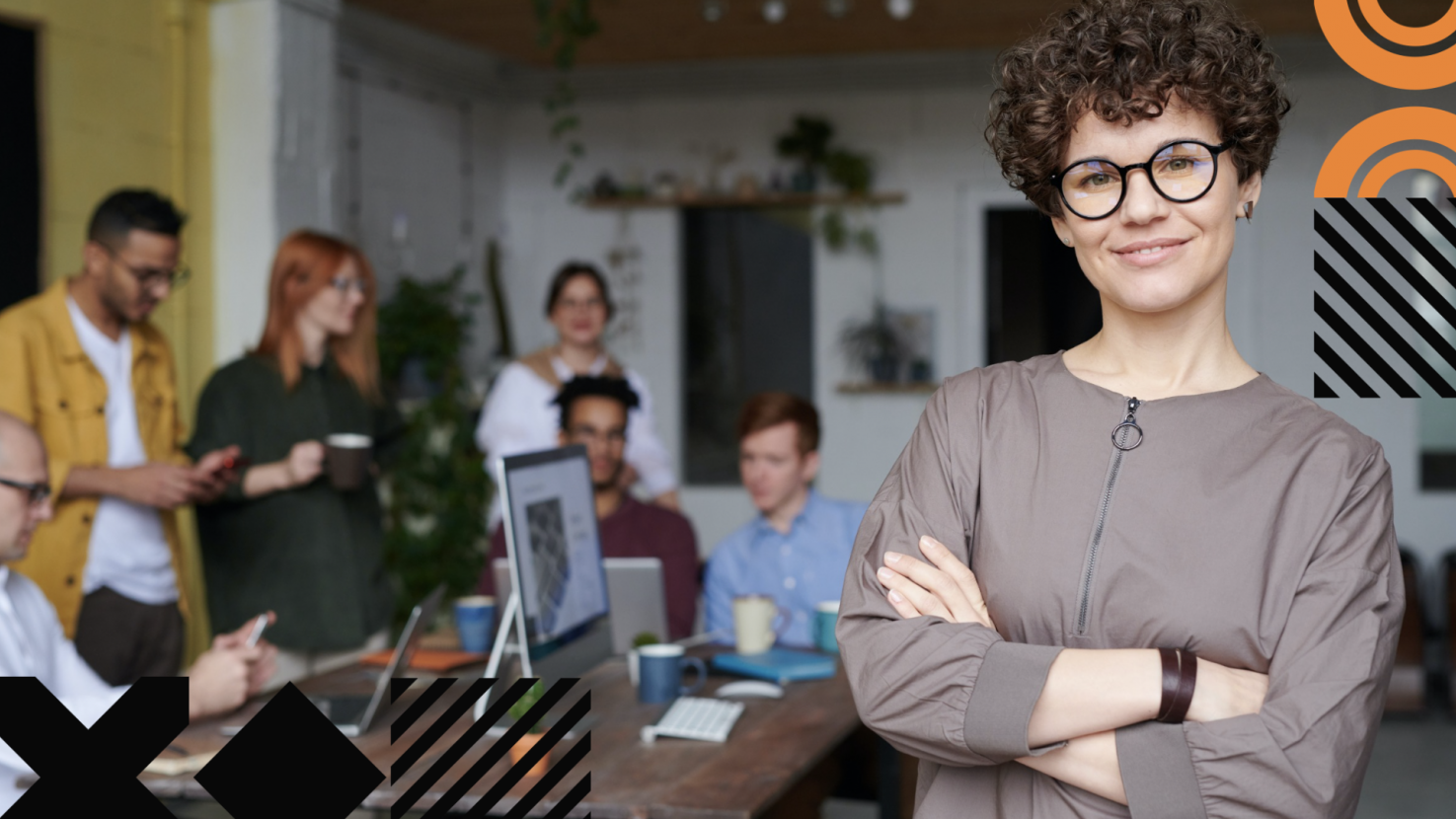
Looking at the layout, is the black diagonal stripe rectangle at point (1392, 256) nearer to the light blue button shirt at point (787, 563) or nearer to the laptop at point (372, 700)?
the laptop at point (372, 700)

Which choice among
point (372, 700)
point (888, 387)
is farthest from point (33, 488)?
point (888, 387)

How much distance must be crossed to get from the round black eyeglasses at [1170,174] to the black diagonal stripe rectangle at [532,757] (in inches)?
28.2

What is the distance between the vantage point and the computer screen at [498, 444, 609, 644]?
2.08 metres

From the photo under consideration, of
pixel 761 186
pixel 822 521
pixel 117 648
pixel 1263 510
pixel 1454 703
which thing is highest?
pixel 761 186

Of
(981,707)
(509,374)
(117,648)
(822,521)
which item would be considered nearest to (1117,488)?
(981,707)

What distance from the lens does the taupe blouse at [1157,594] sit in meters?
1.08

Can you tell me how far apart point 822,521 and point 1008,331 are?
348 cm

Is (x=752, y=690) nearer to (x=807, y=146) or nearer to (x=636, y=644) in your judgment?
(x=636, y=644)

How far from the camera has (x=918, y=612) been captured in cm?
120

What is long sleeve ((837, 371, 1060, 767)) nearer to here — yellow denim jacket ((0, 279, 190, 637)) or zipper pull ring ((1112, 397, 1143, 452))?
zipper pull ring ((1112, 397, 1143, 452))

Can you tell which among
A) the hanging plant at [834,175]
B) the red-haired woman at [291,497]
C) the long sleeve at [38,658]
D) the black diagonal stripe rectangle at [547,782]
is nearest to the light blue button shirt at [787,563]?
the red-haired woman at [291,497]

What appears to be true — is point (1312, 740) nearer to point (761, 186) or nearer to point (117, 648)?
point (117, 648)

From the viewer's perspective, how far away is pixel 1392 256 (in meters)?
1.44

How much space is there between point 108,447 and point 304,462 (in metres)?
0.45
